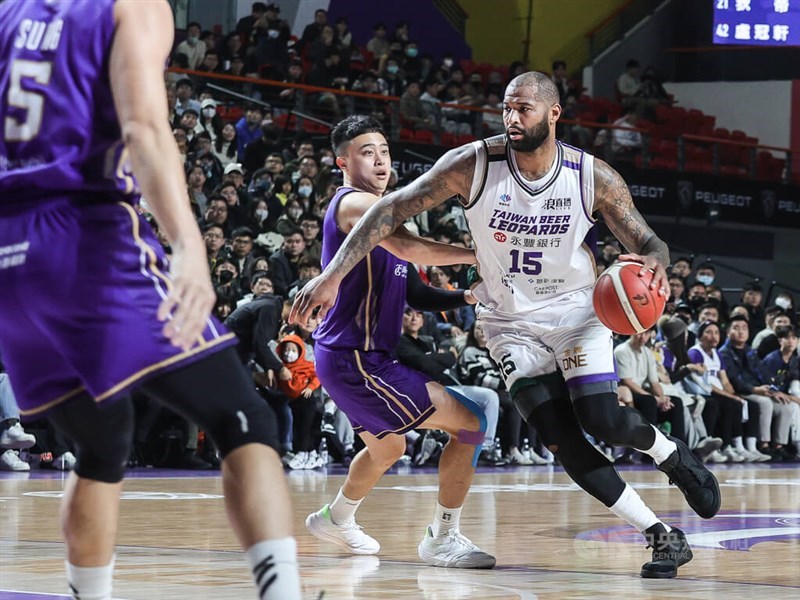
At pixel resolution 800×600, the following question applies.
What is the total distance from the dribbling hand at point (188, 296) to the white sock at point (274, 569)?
45 centimetres

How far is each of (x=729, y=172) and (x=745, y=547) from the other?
1871cm

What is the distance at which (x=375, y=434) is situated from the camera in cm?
569

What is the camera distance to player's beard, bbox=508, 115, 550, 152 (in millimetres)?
5340

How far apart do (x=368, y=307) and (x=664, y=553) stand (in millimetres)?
1613

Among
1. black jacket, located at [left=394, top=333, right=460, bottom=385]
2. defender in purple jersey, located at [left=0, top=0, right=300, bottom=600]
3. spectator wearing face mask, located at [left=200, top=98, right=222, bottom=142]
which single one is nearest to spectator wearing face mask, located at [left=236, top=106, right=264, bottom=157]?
spectator wearing face mask, located at [left=200, top=98, right=222, bottom=142]

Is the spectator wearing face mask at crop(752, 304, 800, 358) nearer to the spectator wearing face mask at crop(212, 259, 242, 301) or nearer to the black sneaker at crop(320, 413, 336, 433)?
the black sneaker at crop(320, 413, 336, 433)

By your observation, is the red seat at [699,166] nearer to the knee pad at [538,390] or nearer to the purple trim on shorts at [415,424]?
the purple trim on shorts at [415,424]

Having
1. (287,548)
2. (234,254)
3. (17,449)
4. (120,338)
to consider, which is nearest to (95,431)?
(120,338)

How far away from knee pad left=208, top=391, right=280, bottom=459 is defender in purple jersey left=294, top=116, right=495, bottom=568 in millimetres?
2732

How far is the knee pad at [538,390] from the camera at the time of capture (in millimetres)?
5301

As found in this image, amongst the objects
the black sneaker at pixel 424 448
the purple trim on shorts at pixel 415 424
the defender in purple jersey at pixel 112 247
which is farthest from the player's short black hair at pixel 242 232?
the defender in purple jersey at pixel 112 247

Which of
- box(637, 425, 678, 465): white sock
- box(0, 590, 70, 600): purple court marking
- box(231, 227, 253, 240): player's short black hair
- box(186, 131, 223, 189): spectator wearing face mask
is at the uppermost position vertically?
box(186, 131, 223, 189): spectator wearing face mask

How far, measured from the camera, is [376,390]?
221 inches

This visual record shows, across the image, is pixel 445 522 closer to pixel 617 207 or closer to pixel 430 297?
pixel 430 297
